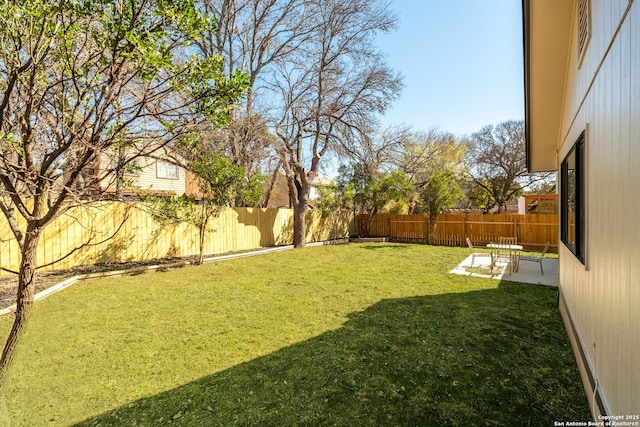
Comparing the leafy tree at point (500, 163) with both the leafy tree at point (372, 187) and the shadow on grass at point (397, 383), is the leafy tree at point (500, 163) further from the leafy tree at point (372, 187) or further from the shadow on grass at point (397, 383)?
the shadow on grass at point (397, 383)

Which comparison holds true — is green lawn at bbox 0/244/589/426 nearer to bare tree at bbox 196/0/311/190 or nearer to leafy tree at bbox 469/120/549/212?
bare tree at bbox 196/0/311/190

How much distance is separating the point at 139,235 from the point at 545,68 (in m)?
11.4

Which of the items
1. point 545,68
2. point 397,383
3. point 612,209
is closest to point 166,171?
point 545,68

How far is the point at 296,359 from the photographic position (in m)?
3.53

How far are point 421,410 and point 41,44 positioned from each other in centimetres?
404

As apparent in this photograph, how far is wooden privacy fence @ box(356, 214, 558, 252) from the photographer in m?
13.2

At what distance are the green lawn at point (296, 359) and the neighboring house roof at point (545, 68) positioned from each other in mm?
3362

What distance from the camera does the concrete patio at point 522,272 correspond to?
7.40 metres

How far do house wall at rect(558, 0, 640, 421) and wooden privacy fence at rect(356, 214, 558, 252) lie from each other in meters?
12.2

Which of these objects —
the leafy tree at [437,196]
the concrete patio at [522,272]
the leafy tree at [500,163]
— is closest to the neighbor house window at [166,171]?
the leafy tree at [437,196]

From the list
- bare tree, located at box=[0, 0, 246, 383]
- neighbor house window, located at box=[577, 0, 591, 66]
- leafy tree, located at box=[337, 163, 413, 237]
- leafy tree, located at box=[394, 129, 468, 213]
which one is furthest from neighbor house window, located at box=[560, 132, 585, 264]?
leafy tree, located at box=[394, 129, 468, 213]

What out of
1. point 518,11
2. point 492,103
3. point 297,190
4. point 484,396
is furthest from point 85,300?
point 492,103

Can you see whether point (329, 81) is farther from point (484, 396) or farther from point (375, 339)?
point (484, 396)

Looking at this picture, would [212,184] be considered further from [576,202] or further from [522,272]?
[522,272]
